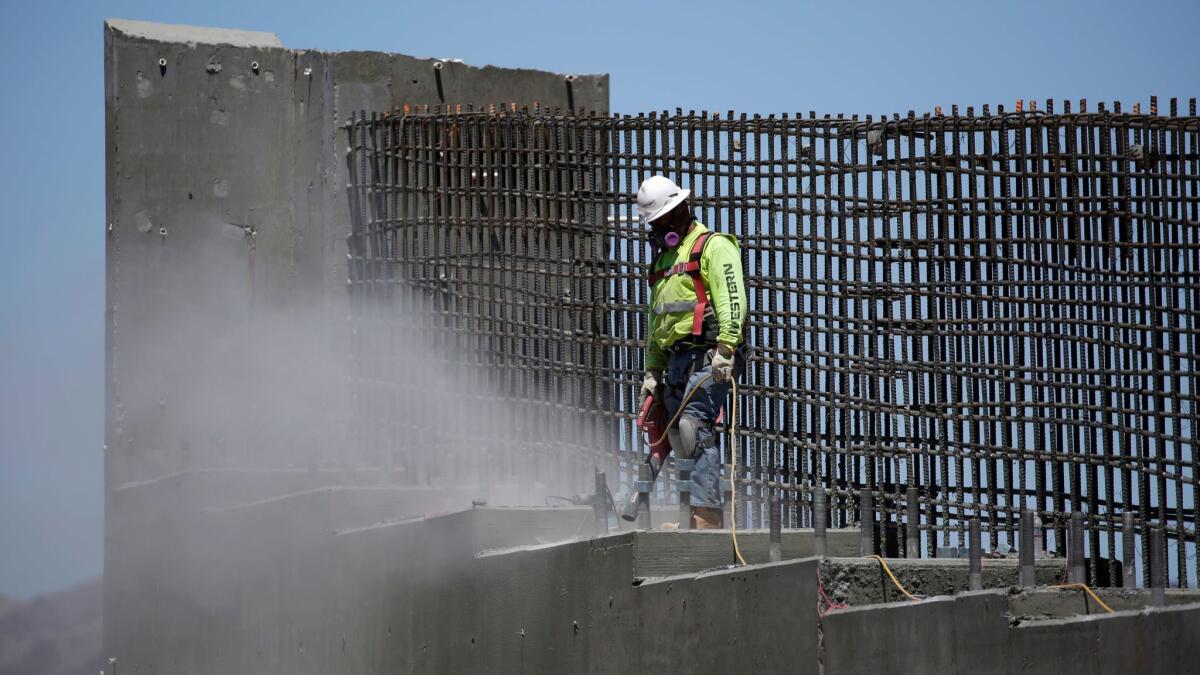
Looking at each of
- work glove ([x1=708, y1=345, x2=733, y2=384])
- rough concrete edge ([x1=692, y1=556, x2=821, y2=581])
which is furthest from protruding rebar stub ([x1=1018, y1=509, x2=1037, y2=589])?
work glove ([x1=708, y1=345, x2=733, y2=384])

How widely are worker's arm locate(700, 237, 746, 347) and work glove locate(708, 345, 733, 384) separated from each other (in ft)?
0.13

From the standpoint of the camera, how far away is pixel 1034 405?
32.4 ft

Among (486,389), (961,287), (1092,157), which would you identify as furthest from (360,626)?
(1092,157)

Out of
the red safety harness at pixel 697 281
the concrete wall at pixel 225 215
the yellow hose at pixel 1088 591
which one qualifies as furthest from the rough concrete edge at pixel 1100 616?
the concrete wall at pixel 225 215

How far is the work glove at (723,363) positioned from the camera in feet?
31.5

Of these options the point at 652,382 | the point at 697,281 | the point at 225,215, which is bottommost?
the point at 652,382

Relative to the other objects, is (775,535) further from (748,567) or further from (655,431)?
(655,431)

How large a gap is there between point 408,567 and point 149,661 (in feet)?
10.5

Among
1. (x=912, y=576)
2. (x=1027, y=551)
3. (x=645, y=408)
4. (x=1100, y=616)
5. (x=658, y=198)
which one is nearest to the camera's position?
(x=1100, y=616)

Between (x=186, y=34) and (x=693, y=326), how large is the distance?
621 centimetres

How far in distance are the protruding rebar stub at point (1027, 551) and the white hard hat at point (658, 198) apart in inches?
118

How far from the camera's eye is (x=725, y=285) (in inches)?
385

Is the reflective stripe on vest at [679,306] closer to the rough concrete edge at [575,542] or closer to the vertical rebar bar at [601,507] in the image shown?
the vertical rebar bar at [601,507]

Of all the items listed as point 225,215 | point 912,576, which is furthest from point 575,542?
point 225,215
